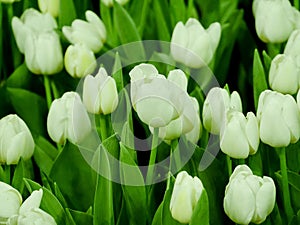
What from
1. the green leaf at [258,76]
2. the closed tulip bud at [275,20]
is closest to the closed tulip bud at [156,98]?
the green leaf at [258,76]

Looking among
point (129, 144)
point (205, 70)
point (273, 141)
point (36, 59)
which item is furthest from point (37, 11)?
point (273, 141)

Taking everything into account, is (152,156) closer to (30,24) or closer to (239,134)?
(239,134)

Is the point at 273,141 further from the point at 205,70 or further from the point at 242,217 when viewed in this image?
the point at 205,70

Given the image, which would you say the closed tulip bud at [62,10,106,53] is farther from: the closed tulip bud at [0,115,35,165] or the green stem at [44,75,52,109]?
the closed tulip bud at [0,115,35,165]

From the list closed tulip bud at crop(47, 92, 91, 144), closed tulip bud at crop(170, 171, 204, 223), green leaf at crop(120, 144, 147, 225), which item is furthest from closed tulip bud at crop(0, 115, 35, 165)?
closed tulip bud at crop(170, 171, 204, 223)

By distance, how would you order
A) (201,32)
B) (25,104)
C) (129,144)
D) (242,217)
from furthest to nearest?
(25,104) → (201,32) → (129,144) → (242,217)

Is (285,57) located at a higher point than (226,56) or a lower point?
higher

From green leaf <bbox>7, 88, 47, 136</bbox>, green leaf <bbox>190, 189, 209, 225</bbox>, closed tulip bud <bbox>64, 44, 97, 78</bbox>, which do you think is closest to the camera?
green leaf <bbox>190, 189, 209, 225</bbox>
